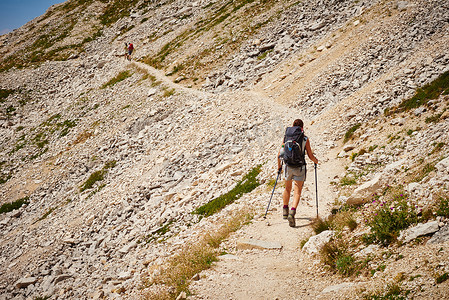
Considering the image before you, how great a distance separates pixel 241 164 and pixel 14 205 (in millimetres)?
22378

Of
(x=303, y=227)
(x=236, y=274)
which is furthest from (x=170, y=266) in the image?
(x=303, y=227)

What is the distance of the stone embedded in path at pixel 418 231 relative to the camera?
18.6ft

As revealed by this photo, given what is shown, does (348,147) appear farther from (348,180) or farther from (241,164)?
(241,164)

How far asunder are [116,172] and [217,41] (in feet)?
73.6

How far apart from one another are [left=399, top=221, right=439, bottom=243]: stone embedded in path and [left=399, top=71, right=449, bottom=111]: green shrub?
9.06 m

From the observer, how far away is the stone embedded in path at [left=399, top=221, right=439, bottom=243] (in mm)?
5680

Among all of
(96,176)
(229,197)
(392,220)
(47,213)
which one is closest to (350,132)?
(229,197)

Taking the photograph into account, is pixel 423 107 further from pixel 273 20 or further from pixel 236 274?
pixel 273 20

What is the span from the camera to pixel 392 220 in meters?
6.50

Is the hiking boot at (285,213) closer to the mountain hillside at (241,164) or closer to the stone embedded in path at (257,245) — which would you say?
the mountain hillside at (241,164)

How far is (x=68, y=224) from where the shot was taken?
19812 millimetres

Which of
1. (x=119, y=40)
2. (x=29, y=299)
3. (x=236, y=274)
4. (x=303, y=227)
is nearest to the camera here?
(x=236, y=274)

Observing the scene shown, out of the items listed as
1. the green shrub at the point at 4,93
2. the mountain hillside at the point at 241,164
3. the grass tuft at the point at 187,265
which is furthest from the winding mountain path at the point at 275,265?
the green shrub at the point at 4,93

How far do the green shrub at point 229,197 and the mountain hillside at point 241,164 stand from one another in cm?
10
